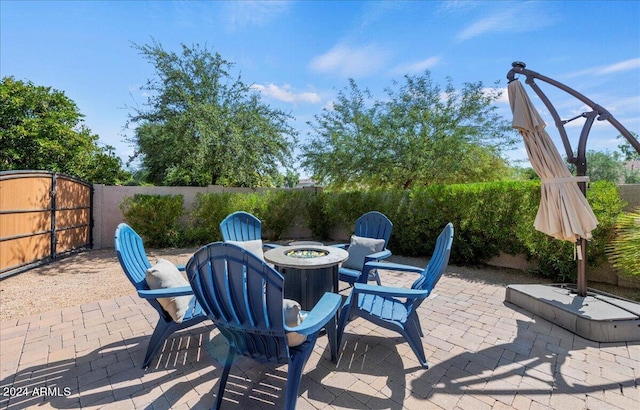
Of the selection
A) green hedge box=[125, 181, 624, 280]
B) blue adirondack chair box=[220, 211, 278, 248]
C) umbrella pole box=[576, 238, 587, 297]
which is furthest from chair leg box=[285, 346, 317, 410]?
green hedge box=[125, 181, 624, 280]

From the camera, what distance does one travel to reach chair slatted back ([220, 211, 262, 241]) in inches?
164

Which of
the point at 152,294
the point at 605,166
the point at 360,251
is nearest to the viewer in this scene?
the point at 152,294

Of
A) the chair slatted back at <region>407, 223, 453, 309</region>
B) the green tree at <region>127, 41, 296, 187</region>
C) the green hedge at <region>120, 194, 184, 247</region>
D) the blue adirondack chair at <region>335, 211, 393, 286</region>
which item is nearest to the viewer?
the chair slatted back at <region>407, 223, 453, 309</region>

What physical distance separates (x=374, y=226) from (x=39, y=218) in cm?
645

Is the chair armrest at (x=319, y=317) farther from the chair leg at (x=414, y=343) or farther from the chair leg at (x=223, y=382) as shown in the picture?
the chair leg at (x=414, y=343)

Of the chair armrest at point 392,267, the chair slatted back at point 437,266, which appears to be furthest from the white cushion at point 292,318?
the chair armrest at point 392,267

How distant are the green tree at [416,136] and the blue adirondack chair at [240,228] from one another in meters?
4.54

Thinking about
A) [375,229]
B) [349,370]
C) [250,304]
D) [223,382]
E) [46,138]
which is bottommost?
[349,370]

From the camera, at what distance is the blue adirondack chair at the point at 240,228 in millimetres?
4156

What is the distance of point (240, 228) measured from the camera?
4.38 metres

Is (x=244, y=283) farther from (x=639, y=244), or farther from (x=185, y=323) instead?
(x=639, y=244)

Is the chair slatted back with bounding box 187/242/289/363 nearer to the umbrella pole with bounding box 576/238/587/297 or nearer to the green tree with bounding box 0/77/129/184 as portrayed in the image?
the umbrella pole with bounding box 576/238/587/297

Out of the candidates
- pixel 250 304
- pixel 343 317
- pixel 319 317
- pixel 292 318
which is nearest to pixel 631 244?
pixel 343 317

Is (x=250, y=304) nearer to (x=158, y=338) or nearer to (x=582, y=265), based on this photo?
(x=158, y=338)
